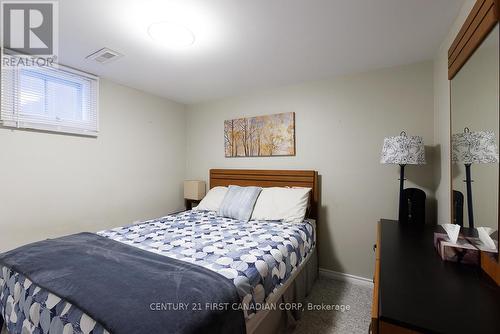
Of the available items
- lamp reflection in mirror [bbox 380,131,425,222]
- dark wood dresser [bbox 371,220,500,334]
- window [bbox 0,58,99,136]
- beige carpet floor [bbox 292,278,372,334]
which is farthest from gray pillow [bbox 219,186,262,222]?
window [bbox 0,58,99,136]

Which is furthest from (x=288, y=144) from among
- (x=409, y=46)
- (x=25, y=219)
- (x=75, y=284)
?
(x=25, y=219)

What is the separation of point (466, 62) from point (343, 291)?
2.12 m

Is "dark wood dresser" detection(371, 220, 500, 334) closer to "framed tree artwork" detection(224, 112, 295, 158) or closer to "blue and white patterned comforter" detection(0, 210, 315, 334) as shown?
"blue and white patterned comforter" detection(0, 210, 315, 334)

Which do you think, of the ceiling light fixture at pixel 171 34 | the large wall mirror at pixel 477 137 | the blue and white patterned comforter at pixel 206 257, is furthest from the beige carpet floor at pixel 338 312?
the ceiling light fixture at pixel 171 34

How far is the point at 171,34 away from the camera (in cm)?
170

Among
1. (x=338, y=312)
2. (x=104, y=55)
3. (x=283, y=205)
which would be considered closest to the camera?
(x=338, y=312)

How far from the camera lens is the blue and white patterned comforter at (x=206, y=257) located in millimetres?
1058

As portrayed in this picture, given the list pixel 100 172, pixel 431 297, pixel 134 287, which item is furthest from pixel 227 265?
pixel 100 172

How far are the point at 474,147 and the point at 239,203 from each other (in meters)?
1.94

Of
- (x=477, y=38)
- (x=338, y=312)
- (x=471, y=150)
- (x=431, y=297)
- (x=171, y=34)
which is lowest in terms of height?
(x=338, y=312)

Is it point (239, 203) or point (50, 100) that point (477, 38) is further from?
point (50, 100)

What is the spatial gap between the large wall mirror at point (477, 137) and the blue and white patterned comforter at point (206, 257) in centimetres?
109

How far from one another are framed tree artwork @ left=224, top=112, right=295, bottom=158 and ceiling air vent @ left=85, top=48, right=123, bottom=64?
61.1 inches

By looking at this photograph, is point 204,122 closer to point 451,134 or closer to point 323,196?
point 323,196
